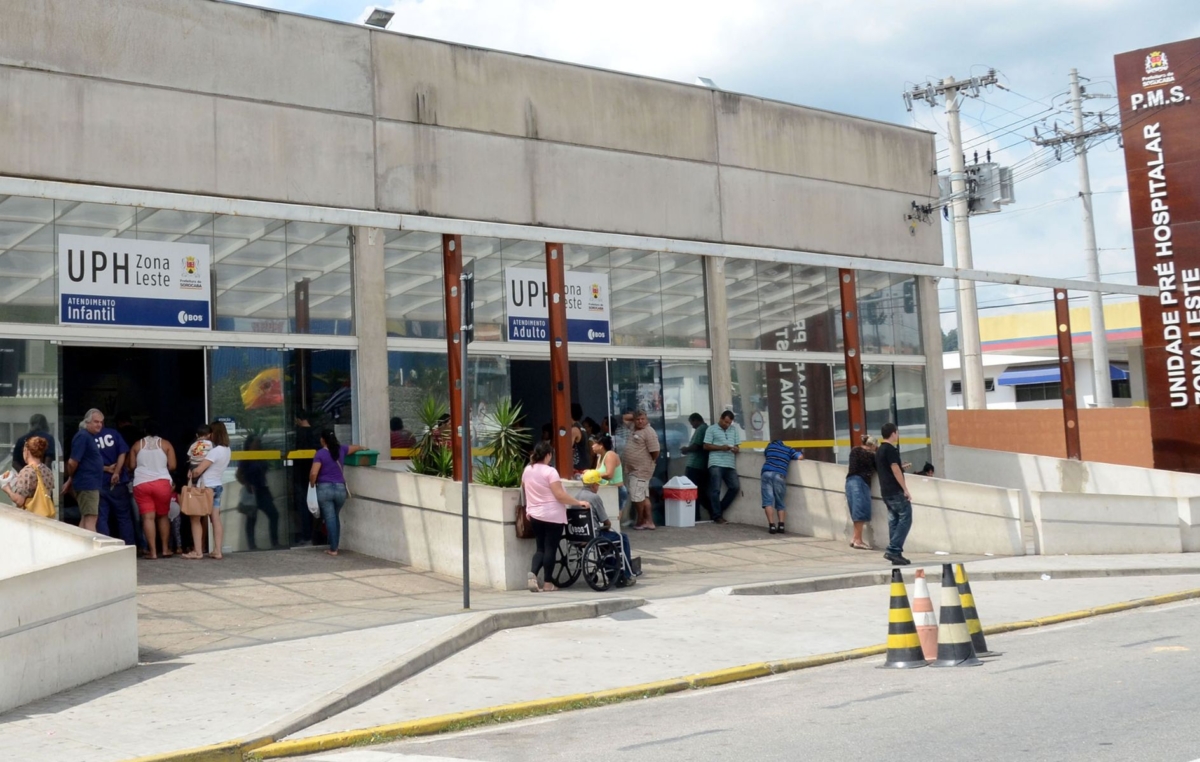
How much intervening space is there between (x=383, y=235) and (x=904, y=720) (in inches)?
513

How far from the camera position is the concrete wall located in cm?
1625

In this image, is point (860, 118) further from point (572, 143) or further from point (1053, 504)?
point (1053, 504)

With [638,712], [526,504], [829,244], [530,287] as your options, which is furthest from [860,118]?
[638,712]

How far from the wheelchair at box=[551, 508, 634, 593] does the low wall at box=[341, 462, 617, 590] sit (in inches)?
15.6

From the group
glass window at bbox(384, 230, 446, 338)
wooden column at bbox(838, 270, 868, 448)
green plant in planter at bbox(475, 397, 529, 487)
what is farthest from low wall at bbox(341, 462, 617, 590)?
wooden column at bbox(838, 270, 868, 448)

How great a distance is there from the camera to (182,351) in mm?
18766

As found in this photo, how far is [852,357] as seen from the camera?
807 inches

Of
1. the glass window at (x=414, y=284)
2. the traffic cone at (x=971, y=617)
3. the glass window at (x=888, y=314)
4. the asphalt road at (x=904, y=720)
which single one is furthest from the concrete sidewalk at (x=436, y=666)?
the glass window at (x=888, y=314)

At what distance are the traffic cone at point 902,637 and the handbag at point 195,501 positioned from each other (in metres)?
8.78

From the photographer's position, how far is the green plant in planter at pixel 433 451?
15.9 m

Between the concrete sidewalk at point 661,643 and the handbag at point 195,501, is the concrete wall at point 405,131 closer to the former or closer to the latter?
the handbag at point 195,501

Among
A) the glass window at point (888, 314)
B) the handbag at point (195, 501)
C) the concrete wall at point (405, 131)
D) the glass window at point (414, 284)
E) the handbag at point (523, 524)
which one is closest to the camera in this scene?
the handbag at point (523, 524)

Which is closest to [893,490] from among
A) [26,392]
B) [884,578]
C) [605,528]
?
[884,578]

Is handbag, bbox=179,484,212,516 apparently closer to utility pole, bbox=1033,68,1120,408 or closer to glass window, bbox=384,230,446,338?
glass window, bbox=384,230,446,338
